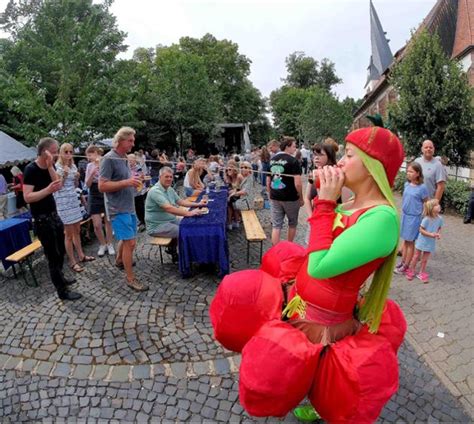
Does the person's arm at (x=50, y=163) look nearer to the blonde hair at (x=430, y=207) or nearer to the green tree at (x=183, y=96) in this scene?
the blonde hair at (x=430, y=207)

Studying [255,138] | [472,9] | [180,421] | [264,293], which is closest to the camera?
[264,293]

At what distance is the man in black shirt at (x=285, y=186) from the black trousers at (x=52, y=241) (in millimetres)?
3107

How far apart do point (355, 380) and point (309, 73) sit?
63.7 metres

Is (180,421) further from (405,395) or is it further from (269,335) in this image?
(405,395)

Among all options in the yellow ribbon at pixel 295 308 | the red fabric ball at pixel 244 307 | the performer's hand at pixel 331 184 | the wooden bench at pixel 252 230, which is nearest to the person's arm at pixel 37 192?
the wooden bench at pixel 252 230

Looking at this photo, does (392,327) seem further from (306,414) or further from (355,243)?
(306,414)

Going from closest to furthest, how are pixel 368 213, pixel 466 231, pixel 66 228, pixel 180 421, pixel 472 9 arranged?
pixel 368 213, pixel 180 421, pixel 66 228, pixel 466 231, pixel 472 9

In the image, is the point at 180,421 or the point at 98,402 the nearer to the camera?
the point at 180,421

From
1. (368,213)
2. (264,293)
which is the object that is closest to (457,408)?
(264,293)

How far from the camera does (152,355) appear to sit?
132 inches

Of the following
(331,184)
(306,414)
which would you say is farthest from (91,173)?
(331,184)

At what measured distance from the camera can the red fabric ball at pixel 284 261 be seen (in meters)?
2.16

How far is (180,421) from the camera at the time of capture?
104 inches

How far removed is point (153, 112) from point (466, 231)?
1839cm
